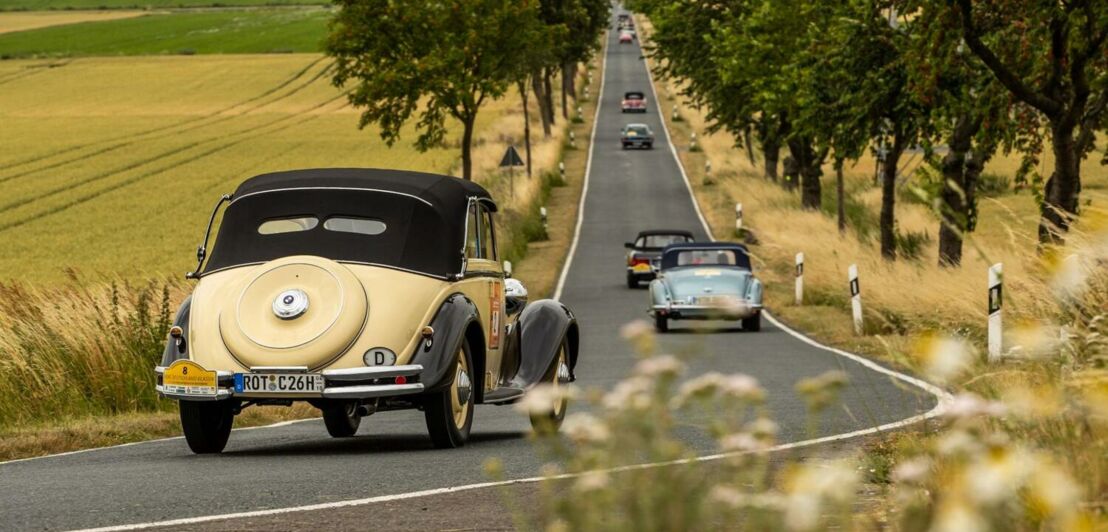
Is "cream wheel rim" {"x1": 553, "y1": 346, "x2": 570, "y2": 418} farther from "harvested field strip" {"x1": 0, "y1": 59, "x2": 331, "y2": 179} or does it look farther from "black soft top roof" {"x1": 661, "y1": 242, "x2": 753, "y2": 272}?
"harvested field strip" {"x1": 0, "y1": 59, "x2": 331, "y2": 179}

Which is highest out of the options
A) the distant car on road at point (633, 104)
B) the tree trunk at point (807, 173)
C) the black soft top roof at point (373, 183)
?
the black soft top roof at point (373, 183)

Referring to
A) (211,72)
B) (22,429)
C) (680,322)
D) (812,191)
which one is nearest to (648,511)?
(22,429)

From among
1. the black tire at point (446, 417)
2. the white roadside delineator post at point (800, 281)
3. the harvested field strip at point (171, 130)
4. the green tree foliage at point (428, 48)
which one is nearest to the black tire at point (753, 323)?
the white roadside delineator post at point (800, 281)

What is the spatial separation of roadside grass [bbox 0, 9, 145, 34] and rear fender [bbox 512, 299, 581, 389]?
144497 mm

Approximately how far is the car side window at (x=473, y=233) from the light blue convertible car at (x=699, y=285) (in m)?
13.0

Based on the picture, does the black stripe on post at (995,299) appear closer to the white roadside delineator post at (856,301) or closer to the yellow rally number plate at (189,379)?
the white roadside delineator post at (856,301)

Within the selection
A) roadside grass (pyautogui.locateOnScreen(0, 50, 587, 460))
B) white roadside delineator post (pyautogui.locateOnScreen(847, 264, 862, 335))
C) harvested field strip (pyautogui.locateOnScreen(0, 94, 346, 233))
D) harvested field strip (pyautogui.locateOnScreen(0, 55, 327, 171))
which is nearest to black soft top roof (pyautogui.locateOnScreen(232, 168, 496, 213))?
roadside grass (pyautogui.locateOnScreen(0, 50, 587, 460))

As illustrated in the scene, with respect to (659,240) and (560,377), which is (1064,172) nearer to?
(560,377)

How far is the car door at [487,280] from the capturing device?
38.7 ft

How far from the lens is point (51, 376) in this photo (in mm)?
14305

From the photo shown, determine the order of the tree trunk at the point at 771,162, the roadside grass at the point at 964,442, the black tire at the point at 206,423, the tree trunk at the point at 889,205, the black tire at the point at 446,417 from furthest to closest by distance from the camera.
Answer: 1. the tree trunk at the point at 771,162
2. the tree trunk at the point at 889,205
3. the black tire at the point at 206,423
4. the black tire at the point at 446,417
5. the roadside grass at the point at 964,442

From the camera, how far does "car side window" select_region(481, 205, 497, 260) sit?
1258cm

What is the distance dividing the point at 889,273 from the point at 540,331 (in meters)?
14.3

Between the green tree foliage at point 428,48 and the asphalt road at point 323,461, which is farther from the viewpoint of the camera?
the green tree foliage at point 428,48
